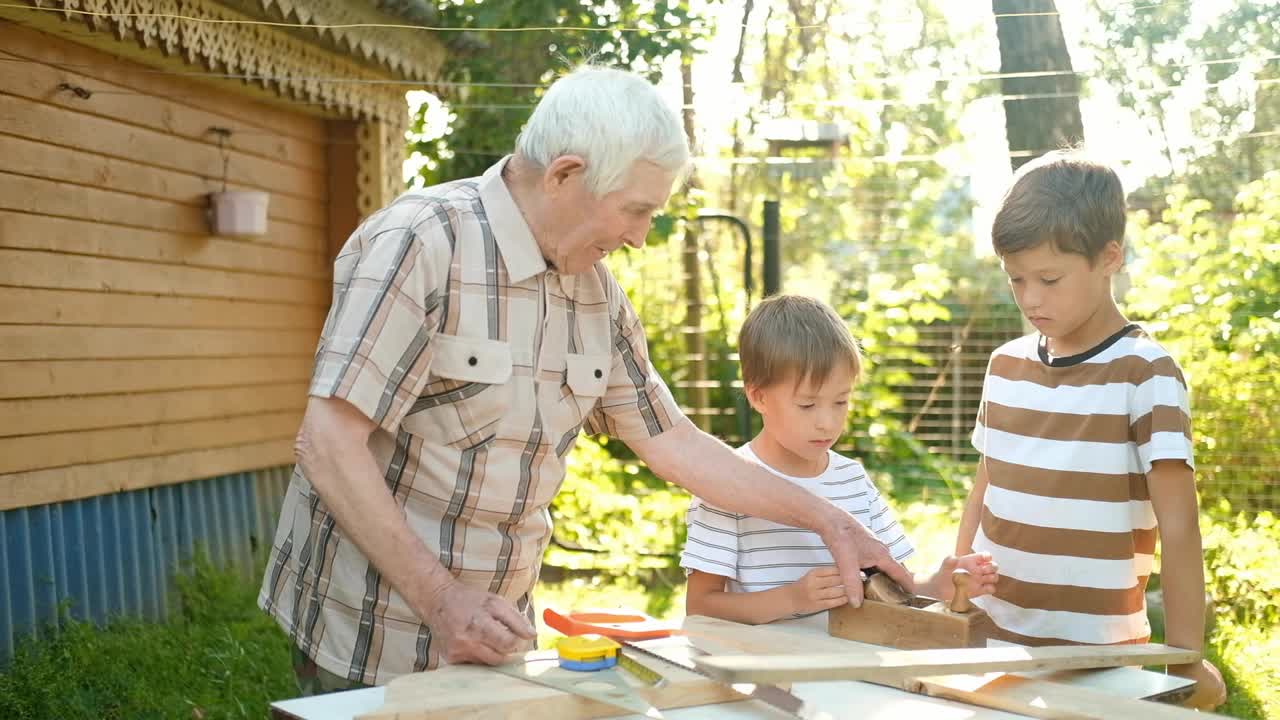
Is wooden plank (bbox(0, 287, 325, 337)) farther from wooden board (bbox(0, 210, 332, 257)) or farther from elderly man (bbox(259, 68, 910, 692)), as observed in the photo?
elderly man (bbox(259, 68, 910, 692))

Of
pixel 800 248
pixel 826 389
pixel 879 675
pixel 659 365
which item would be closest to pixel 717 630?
pixel 879 675

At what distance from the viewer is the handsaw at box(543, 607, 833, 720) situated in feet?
5.24

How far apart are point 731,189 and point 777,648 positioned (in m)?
7.11

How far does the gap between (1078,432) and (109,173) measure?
13.6 ft

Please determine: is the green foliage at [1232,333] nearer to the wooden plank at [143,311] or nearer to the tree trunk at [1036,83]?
the tree trunk at [1036,83]

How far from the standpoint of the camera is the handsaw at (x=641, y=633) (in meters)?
1.60

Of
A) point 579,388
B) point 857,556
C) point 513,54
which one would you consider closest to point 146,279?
point 513,54

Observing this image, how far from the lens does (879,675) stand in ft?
5.24

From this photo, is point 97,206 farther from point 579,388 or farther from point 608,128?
point 608,128

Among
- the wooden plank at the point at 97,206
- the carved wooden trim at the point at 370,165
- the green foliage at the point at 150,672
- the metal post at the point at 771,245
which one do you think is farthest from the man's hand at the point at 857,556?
the carved wooden trim at the point at 370,165

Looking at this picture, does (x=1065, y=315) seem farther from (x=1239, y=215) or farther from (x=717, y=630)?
(x=1239, y=215)

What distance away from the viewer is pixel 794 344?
2.47m

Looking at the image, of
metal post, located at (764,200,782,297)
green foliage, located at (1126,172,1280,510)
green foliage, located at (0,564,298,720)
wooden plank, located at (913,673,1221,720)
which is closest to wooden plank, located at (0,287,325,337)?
green foliage, located at (0,564,298,720)

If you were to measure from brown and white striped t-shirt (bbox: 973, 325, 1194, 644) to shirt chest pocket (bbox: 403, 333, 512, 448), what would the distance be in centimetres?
105
